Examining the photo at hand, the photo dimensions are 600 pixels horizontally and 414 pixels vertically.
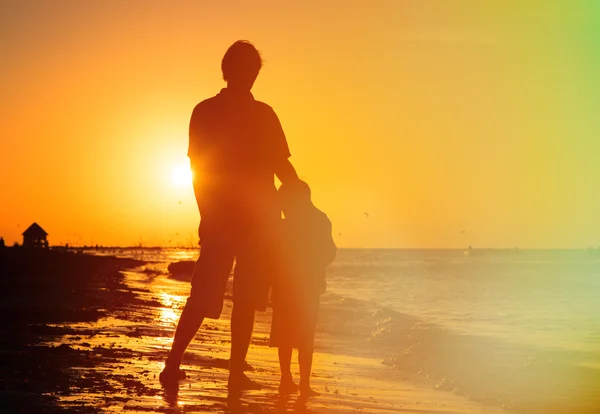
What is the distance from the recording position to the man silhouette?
5.85 meters

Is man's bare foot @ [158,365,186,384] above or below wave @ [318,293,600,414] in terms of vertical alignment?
above

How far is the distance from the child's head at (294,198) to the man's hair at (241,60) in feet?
3.03

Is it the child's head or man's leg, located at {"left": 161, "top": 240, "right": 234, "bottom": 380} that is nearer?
man's leg, located at {"left": 161, "top": 240, "right": 234, "bottom": 380}

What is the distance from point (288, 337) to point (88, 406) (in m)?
2.08

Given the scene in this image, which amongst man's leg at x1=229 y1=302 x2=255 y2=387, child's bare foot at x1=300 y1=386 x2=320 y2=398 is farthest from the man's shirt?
child's bare foot at x1=300 y1=386 x2=320 y2=398

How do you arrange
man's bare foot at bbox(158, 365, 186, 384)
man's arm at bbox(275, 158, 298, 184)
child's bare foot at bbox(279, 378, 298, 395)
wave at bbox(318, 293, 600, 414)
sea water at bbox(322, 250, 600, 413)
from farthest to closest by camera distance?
sea water at bbox(322, 250, 600, 413), wave at bbox(318, 293, 600, 414), child's bare foot at bbox(279, 378, 298, 395), man's arm at bbox(275, 158, 298, 184), man's bare foot at bbox(158, 365, 186, 384)

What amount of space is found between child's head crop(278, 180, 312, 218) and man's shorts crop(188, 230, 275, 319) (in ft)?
1.46

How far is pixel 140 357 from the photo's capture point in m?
7.80

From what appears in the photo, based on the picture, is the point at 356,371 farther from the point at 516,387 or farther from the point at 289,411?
the point at 289,411

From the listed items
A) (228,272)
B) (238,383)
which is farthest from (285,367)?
(228,272)

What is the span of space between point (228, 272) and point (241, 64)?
1.53 metres

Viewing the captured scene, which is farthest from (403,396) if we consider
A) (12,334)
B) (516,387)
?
(12,334)

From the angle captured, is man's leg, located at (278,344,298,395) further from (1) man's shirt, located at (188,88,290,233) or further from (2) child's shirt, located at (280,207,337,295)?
(1) man's shirt, located at (188,88,290,233)

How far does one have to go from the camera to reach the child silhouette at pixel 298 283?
20.8 ft
